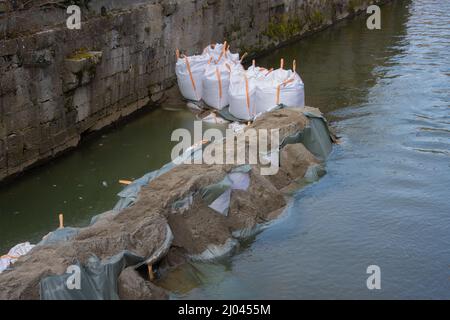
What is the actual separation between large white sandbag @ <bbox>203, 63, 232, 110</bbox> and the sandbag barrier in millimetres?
2617

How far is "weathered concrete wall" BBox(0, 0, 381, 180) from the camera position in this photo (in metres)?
8.66

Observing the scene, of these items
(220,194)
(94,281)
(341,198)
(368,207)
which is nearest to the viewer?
(94,281)

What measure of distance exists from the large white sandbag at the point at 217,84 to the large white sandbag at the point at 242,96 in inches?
11.3

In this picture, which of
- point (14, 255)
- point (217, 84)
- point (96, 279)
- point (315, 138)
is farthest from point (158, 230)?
point (217, 84)

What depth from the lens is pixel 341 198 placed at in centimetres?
809

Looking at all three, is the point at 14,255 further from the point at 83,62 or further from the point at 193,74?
the point at 193,74

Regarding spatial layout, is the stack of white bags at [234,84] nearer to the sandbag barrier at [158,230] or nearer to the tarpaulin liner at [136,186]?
the sandbag barrier at [158,230]

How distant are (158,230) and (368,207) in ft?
9.30

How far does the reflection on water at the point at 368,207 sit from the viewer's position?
6.22 m

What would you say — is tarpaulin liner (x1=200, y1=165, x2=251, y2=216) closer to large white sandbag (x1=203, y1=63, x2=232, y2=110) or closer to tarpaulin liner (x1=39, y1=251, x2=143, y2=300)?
tarpaulin liner (x1=39, y1=251, x2=143, y2=300)

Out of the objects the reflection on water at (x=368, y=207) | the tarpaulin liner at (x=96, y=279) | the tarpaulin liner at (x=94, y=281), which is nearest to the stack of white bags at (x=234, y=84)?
the reflection on water at (x=368, y=207)

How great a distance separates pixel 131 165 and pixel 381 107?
489 centimetres
